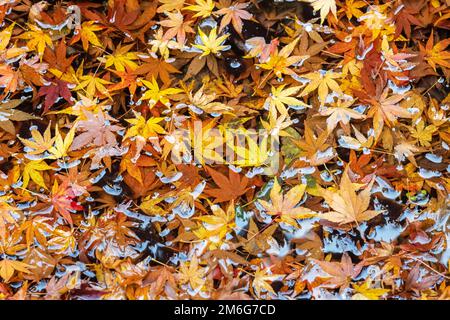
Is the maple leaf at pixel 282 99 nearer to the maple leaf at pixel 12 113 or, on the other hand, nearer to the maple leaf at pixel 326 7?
the maple leaf at pixel 326 7

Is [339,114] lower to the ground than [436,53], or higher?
lower

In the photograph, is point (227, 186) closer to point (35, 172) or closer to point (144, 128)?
point (144, 128)

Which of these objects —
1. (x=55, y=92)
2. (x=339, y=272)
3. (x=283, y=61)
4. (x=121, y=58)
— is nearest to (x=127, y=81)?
(x=121, y=58)

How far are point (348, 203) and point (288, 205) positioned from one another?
0.15m

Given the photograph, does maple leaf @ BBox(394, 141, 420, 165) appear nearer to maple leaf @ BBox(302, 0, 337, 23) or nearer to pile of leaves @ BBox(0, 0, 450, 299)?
pile of leaves @ BBox(0, 0, 450, 299)

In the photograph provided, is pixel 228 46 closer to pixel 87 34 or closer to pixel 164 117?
pixel 164 117

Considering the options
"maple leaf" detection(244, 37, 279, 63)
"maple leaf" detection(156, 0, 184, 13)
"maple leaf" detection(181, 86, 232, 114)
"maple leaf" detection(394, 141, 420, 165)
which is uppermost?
"maple leaf" detection(156, 0, 184, 13)

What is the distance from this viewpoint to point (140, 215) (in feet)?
4.25

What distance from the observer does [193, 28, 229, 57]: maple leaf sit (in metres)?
1.30

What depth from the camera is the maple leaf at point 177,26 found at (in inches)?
51.1

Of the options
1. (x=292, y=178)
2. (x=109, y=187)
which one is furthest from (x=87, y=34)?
(x=292, y=178)

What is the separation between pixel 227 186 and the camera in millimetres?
1265

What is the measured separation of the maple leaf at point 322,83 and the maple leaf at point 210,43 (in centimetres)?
23

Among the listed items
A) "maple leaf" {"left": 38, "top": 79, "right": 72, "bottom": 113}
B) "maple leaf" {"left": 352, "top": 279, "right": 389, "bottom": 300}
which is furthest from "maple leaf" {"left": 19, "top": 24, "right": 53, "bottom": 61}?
"maple leaf" {"left": 352, "top": 279, "right": 389, "bottom": 300}
